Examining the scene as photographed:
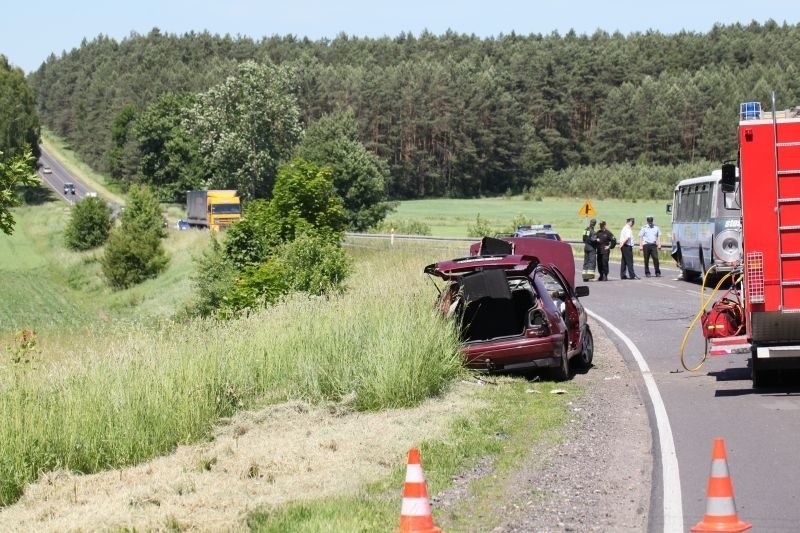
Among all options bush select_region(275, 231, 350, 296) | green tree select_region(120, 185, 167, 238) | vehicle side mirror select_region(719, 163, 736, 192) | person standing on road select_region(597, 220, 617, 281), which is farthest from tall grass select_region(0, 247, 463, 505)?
green tree select_region(120, 185, 167, 238)

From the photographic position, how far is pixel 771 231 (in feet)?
44.4

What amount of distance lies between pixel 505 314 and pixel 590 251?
21.7 meters

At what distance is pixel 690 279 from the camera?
35812mm

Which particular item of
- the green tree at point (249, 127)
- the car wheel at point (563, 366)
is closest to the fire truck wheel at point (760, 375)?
the car wheel at point (563, 366)

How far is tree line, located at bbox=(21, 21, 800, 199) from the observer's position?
122500 mm

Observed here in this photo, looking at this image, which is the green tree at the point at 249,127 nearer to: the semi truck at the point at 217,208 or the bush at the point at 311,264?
the semi truck at the point at 217,208

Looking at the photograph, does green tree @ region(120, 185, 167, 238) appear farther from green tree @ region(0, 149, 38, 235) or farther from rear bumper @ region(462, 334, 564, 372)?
rear bumper @ region(462, 334, 564, 372)

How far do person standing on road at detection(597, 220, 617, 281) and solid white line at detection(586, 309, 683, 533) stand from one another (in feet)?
62.5

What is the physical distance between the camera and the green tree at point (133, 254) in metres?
65.9

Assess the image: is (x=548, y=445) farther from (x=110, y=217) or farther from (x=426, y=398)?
(x=110, y=217)

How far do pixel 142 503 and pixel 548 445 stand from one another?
160 inches

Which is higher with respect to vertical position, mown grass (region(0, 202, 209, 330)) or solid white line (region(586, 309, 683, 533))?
solid white line (region(586, 309, 683, 533))

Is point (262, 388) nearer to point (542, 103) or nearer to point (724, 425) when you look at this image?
point (724, 425)

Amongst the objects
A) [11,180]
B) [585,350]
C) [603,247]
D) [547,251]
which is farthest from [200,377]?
[603,247]
